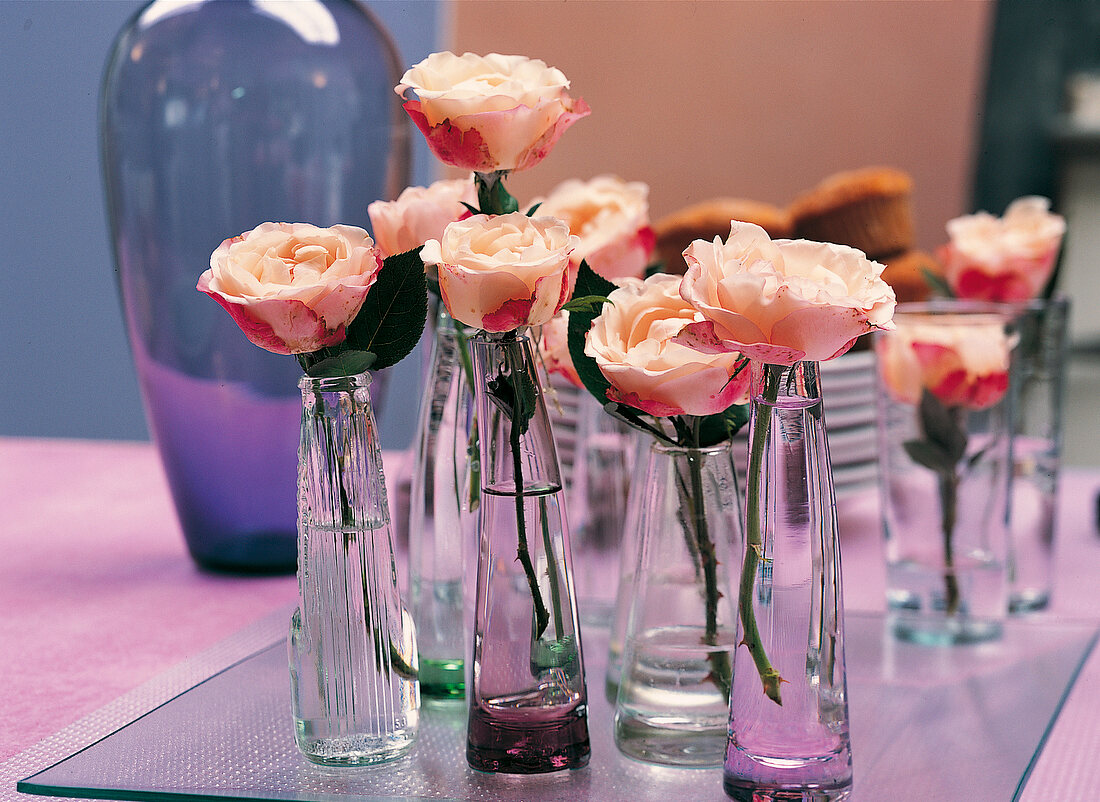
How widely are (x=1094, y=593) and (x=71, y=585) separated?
62 cm

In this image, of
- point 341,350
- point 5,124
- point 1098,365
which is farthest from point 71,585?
point 1098,365

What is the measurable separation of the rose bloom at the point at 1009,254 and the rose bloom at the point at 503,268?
0.41 metres

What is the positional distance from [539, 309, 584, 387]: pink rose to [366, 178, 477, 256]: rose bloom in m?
0.06

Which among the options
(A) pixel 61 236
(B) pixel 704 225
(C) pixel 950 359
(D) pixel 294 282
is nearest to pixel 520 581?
(D) pixel 294 282

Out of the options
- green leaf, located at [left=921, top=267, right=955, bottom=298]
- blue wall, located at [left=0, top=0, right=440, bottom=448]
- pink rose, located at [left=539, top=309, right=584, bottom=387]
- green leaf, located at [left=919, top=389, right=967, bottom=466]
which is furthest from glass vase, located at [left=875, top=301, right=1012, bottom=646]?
blue wall, located at [left=0, top=0, right=440, bottom=448]

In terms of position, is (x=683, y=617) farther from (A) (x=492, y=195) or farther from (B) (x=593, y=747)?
(A) (x=492, y=195)

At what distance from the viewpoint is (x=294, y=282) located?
1.22ft

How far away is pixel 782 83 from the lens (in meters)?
2.19

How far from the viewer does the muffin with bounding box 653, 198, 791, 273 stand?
912 millimetres

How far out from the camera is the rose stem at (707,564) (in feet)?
1.41

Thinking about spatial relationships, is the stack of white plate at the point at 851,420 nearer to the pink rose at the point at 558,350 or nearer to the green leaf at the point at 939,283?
the green leaf at the point at 939,283

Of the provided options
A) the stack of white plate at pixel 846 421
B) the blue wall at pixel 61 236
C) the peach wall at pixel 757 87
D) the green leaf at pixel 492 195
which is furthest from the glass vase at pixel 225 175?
the peach wall at pixel 757 87

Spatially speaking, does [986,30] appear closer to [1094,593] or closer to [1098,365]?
[1098,365]

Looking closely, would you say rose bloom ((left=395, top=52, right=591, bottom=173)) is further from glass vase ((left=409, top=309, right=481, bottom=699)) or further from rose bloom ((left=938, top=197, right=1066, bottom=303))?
rose bloom ((left=938, top=197, right=1066, bottom=303))
